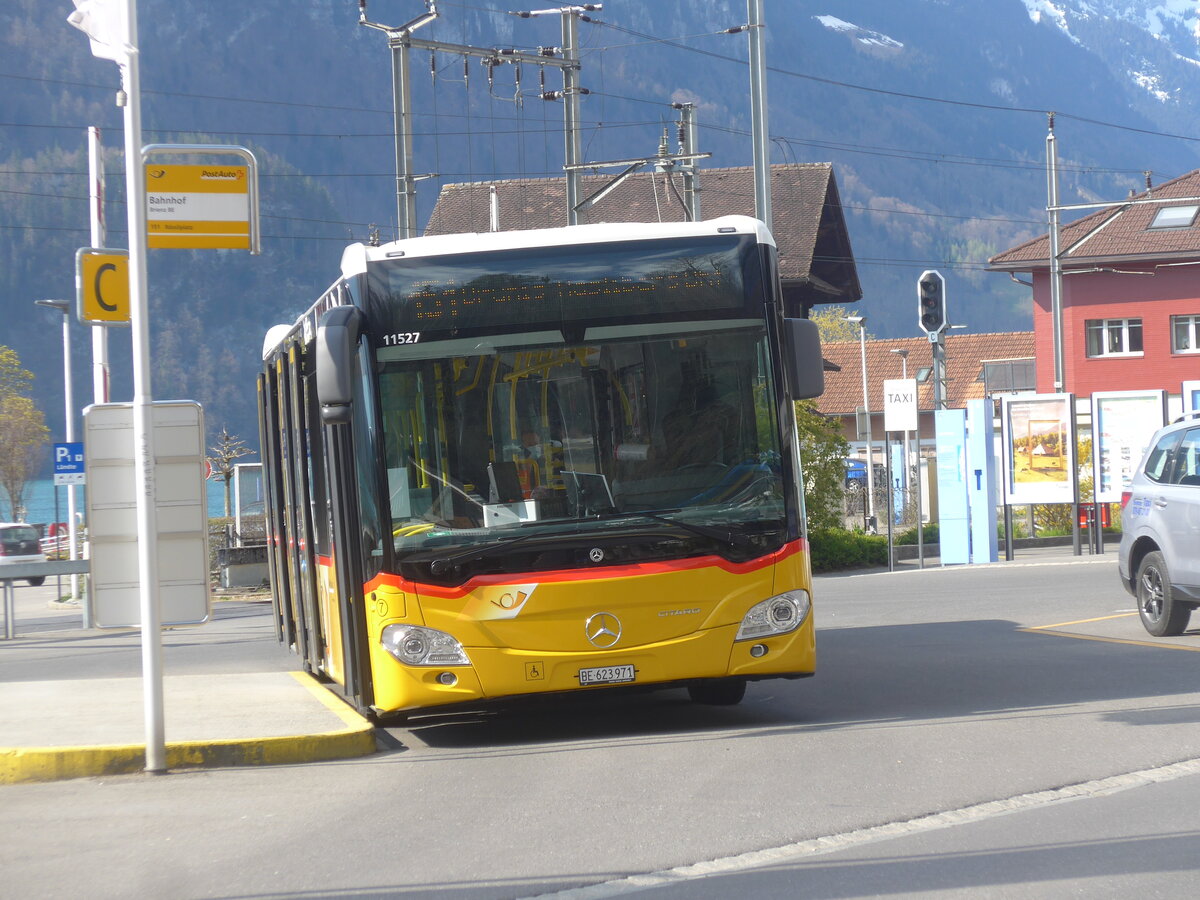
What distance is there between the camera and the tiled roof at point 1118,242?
180 feet

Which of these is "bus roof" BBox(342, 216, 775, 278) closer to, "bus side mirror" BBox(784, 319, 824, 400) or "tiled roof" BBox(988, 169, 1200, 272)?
"bus side mirror" BBox(784, 319, 824, 400)

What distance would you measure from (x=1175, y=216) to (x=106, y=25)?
53227mm

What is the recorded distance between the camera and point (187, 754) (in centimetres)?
900

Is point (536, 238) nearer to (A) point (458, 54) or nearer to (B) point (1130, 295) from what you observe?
(A) point (458, 54)

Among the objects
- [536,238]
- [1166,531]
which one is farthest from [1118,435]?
[536,238]

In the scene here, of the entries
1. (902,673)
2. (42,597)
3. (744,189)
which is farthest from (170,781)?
(744,189)

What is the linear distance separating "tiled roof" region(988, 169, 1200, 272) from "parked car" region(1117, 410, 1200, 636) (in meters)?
41.5

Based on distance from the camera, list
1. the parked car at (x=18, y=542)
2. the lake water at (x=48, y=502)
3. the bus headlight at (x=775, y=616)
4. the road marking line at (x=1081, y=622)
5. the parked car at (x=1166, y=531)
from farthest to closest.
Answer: the lake water at (x=48, y=502), the parked car at (x=18, y=542), the road marking line at (x=1081, y=622), the parked car at (x=1166, y=531), the bus headlight at (x=775, y=616)

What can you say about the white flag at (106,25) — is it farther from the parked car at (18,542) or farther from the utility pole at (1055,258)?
the parked car at (18,542)

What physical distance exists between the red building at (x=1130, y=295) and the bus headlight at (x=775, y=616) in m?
47.7

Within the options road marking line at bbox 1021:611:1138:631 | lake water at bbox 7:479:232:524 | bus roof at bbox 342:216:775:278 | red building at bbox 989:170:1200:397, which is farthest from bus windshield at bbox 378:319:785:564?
lake water at bbox 7:479:232:524

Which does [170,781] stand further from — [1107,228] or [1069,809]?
[1107,228]

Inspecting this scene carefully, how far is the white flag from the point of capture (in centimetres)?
871

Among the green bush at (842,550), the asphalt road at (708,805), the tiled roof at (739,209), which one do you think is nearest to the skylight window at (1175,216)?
the tiled roof at (739,209)
